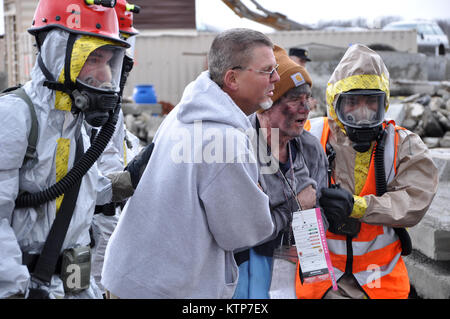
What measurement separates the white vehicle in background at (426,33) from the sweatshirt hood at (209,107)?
60.0 ft

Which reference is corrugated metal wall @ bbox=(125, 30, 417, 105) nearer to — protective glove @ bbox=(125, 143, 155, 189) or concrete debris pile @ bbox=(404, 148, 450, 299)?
concrete debris pile @ bbox=(404, 148, 450, 299)

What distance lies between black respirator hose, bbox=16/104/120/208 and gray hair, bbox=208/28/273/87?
2.36 feet

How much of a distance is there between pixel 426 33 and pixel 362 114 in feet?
61.7

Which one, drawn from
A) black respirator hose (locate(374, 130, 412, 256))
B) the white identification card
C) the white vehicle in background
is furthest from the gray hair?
the white vehicle in background

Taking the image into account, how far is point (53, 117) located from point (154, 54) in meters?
13.8

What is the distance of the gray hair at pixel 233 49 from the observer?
2420mm

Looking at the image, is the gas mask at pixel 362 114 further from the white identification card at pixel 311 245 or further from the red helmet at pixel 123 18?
the red helmet at pixel 123 18

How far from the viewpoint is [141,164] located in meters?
2.75

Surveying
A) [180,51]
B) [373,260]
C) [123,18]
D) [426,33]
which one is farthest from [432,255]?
[426,33]
